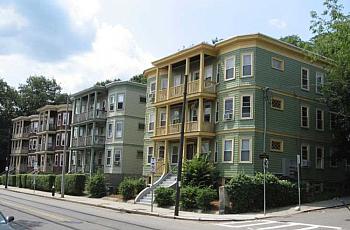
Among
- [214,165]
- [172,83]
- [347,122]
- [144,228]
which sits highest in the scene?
[172,83]

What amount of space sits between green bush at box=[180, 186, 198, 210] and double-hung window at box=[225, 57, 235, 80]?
930 cm

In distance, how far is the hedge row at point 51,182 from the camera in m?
45.8

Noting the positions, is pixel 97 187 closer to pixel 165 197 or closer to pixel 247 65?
pixel 165 197

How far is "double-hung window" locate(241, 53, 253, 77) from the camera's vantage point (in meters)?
32.3

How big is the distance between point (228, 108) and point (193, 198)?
322 inches

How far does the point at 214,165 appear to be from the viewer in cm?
3381

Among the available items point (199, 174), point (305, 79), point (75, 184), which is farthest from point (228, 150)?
point (75, 184)

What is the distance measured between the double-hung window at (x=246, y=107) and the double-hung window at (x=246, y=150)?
1665mm

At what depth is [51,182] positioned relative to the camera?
173 feet

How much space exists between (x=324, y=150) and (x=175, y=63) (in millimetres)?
13919

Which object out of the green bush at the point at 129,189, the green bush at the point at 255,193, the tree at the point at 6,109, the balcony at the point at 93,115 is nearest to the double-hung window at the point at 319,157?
the green bush at the point at 255,193

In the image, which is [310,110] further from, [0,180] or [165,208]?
[0,180]

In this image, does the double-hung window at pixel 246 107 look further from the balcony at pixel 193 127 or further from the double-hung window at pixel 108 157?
the double-hung window at pixel 108 157

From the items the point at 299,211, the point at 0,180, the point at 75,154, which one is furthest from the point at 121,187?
the point at 0,180
